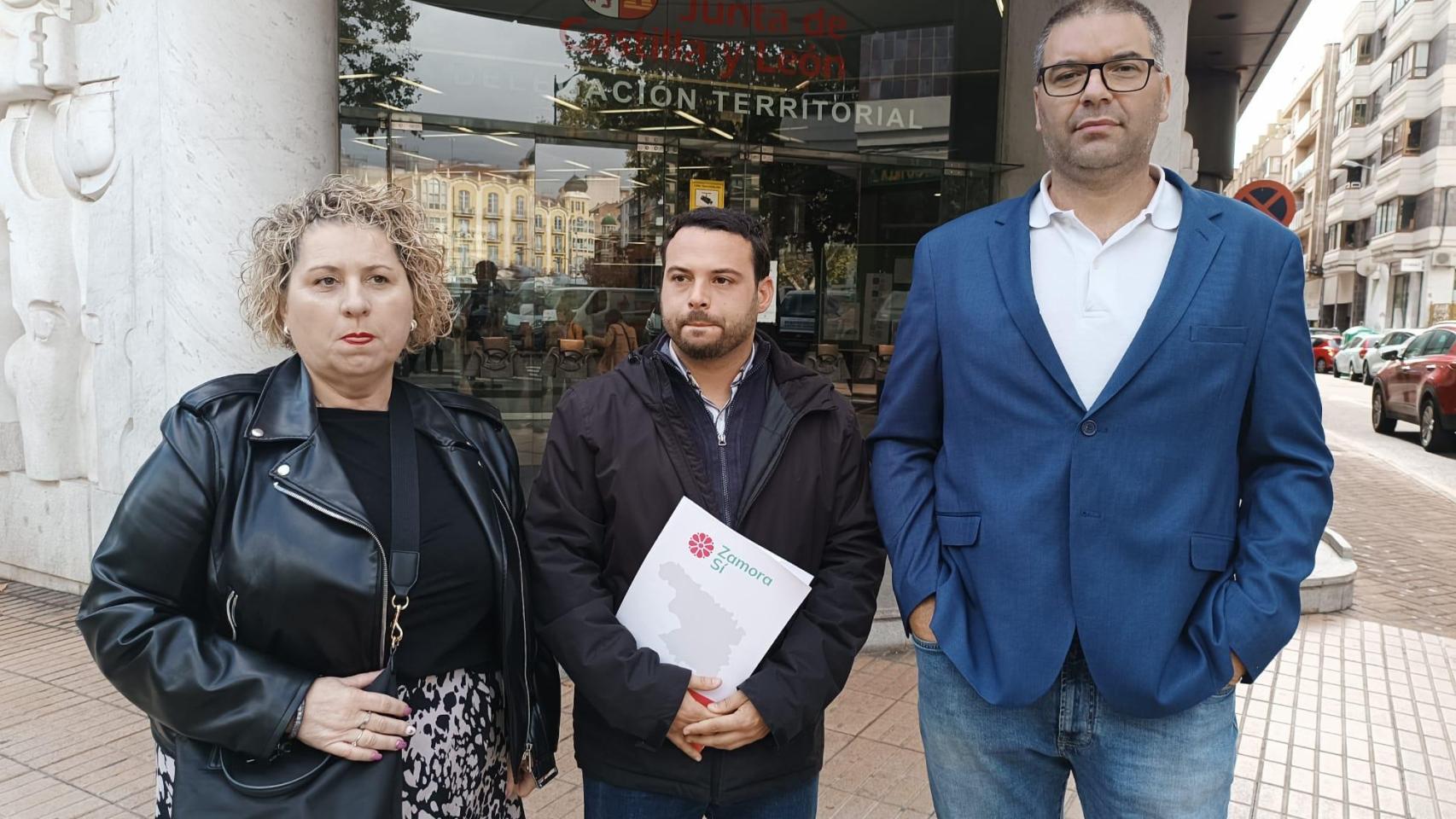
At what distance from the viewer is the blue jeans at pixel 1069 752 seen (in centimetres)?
181

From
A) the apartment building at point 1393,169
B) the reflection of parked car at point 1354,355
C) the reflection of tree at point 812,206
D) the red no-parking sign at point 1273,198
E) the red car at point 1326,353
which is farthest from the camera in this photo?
the apartment building at point 1393,169

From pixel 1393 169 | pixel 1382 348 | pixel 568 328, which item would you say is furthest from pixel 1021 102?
pixel 1393 169

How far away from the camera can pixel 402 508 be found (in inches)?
72.8

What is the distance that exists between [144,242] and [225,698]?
4.08 meters

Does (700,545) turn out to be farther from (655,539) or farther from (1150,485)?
(1150,485)

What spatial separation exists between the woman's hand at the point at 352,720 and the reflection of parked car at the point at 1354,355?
3299cm

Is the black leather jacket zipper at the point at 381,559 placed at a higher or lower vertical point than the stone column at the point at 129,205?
lower

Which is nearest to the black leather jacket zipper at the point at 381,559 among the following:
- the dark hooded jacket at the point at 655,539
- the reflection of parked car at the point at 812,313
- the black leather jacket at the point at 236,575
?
the black leather jacket at the point at 236,575

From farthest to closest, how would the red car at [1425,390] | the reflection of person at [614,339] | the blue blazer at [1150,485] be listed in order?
the red car at [1425,390] → the reflection of person at [614,339] → the blue blazer at [1150,485]

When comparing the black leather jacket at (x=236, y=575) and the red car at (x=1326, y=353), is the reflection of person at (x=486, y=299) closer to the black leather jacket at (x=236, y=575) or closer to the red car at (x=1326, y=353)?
the black leather jacket at (x=236, y=575)

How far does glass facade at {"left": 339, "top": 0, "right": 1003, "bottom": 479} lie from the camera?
1066 centimetres

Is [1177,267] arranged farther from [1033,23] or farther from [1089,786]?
[1033,23]

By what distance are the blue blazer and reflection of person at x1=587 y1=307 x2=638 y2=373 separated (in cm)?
944

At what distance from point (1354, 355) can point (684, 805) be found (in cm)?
3474
